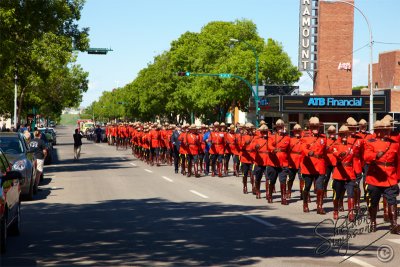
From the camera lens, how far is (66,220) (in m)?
13.2

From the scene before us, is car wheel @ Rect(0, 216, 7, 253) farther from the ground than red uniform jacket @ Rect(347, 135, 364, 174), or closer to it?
closer to it

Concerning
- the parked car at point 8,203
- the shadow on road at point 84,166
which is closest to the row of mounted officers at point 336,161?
the parked car at point 8,203

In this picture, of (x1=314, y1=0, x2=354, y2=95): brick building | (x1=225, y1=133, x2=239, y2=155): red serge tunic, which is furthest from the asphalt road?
(x1=314, y1=0, x2=354, y2=95): brick building

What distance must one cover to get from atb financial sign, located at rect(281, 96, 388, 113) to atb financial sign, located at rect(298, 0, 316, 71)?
8013 mm

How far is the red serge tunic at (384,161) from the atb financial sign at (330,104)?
4968 cm

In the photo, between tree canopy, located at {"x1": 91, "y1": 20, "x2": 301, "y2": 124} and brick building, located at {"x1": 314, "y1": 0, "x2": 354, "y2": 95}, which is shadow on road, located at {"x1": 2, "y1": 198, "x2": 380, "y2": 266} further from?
brick building, located at {"x1": 314, "y1": 0, "x2": 354, "y2": 95}

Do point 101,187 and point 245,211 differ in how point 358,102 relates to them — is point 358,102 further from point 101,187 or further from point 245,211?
point 245,211

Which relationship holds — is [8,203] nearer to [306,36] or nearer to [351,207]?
[351,207]

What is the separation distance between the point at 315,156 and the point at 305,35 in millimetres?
54861

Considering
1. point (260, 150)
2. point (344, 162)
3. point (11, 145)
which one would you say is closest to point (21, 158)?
point (11, 145)

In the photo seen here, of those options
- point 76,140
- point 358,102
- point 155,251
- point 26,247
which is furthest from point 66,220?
point 358,102

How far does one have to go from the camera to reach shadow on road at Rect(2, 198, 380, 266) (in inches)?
360

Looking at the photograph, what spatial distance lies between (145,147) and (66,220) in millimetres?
21247

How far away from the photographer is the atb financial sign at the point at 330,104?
6075 centimetres
